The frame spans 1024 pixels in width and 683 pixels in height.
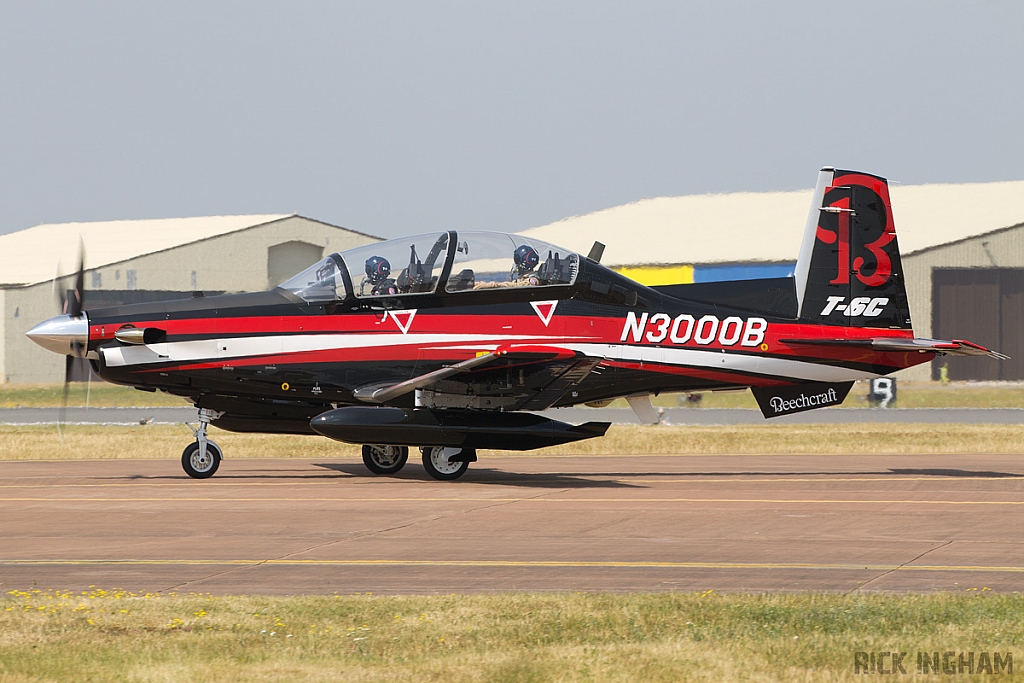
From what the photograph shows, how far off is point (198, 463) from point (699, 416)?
1992 centimetres

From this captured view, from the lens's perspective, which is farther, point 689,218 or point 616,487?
point 689,218

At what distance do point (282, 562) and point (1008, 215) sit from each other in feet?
155

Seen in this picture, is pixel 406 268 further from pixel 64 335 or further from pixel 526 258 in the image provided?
pixel 64 335

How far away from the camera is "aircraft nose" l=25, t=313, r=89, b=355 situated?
14898 mm

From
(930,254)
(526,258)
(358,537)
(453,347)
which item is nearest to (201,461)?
(453,347)

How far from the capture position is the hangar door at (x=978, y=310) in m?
48.6

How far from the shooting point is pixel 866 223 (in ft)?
57.6

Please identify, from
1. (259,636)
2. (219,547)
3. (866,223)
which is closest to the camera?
(259,636)

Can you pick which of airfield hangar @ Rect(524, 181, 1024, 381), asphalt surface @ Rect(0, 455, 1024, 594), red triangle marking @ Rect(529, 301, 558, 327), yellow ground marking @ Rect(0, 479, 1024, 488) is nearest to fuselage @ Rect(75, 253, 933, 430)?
red triangle marking @ Rect(529, 301, 558, 327)

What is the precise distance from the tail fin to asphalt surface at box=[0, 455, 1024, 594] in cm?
243

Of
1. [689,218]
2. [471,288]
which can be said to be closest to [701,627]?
[471,288]

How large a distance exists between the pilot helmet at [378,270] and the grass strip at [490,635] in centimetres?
802

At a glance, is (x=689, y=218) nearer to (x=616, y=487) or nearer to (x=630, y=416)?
Result: (x=630, y=416)

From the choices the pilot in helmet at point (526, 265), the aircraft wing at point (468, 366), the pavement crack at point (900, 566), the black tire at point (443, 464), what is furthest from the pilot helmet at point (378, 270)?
the pavement crack at point (900, 566)
